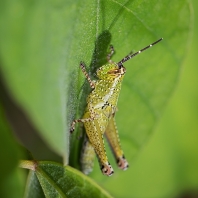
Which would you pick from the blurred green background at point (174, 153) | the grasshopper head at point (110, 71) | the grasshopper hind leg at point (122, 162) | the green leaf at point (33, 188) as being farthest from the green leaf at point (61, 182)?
the blurred green background at point (174, 153)

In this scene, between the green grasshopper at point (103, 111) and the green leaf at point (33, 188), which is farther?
the green grasshopper at point (103, 111)

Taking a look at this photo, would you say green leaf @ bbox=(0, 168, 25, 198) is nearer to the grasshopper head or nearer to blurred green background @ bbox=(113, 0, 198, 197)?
the grasshopper head

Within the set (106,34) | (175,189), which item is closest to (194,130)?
(175,189)

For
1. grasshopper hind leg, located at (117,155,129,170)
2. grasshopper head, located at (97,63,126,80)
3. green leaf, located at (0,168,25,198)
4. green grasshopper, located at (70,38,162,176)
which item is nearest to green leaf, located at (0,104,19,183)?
green leaf, located at (0,168,25,198)

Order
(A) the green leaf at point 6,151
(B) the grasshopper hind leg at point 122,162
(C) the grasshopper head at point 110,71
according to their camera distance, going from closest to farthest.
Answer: (A) the green leaf at point 6,151 → (C) the grasshopper head at point 110,71 → (B) the grasshopper hind leg at point 122,162

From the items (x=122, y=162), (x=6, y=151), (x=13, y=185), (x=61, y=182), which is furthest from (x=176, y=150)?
(x=6, y=151)

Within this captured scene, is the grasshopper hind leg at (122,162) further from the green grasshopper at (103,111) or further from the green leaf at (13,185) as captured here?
the green leaf at (13,185)
